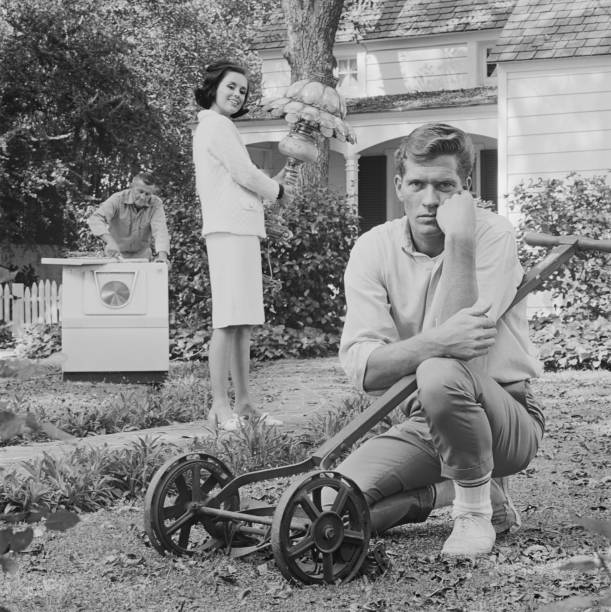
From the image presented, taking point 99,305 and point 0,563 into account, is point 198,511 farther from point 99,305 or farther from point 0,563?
point 99,305

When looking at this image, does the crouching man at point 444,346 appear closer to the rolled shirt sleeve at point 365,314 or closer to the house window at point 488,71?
the rolled shirt sleeve at point 365,314

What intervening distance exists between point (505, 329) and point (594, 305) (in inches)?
258

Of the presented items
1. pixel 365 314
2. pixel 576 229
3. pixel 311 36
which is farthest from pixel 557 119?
pixel 365 314

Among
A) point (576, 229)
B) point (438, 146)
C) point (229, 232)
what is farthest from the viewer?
point (576, 229)

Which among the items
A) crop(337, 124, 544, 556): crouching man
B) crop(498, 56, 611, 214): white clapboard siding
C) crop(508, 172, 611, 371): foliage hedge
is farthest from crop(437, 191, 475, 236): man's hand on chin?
crop(498, 56, 611, 214): white clapboard siding

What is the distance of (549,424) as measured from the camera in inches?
244

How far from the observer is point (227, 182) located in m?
5.56

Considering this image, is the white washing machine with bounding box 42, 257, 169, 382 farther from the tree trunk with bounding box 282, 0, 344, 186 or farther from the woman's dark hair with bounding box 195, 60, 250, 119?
the tree trunk with bounding box 282, 0, 344, 186

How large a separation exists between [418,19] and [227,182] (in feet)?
51.9

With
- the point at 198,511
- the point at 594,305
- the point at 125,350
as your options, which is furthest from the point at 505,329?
the point at 594,305

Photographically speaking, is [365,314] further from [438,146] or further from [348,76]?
[348,76]

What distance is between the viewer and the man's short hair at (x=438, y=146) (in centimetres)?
315

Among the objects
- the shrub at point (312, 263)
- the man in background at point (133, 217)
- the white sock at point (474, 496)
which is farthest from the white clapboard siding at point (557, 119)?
the white sock at point (474, 496)

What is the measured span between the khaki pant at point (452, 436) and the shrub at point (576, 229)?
6401 millimetres
